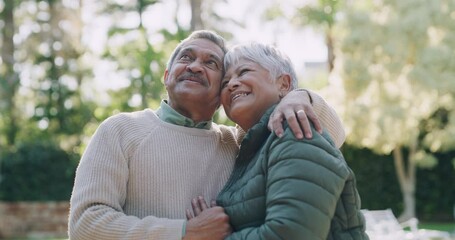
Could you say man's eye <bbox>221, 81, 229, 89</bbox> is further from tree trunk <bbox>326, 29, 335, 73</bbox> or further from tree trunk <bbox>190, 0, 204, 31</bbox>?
tree trunk <bbox>326, 29, 335, 73</bbox>

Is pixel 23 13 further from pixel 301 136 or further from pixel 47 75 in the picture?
pixel 301 136

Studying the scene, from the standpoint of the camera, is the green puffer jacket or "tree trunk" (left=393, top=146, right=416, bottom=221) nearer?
the green puffer jacket

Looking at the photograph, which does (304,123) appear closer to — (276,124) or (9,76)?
(276,124)

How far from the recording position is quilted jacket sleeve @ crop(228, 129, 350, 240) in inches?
81.3

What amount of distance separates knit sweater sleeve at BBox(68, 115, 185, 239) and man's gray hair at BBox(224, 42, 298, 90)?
50 centimetres

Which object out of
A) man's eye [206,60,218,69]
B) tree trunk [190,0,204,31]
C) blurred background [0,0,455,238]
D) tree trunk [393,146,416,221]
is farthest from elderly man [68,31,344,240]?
tree trunk [393,146,416,221]

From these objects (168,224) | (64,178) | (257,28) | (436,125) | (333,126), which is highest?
(333,126)

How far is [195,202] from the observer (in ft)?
8.51

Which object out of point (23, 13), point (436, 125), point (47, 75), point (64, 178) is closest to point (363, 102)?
point (436, 125)

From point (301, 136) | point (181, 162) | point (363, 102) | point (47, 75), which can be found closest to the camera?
point (301, 136)

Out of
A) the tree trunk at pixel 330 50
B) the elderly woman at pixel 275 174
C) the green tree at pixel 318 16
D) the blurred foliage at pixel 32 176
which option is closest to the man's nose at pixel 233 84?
the elderly woman at pixel 275 174

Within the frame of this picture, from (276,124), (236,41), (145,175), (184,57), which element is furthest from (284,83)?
(236,41)

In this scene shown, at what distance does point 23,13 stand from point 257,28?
6.48m

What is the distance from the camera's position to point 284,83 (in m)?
2.62
